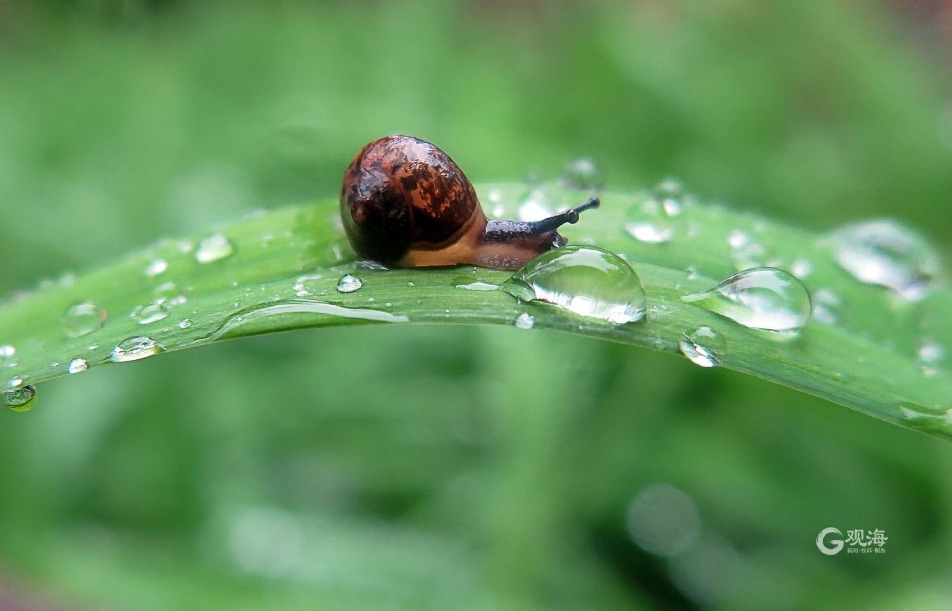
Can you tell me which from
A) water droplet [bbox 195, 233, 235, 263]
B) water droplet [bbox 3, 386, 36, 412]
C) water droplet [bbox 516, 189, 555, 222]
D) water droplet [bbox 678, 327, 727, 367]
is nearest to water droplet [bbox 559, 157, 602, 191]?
water droplet [bbox 516, 189, 555, 222]

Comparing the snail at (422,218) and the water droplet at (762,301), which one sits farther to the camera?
the snail at (422,218)

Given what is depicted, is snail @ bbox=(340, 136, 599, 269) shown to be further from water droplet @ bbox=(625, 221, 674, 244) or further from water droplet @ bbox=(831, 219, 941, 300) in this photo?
water droplet @ bbox=(831, 219, 941, 300)

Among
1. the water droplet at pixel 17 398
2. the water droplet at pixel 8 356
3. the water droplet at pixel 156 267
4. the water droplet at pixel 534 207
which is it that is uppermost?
the water droplet at pixel 534 207

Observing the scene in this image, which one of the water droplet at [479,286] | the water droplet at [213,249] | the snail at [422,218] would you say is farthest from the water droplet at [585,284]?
the water droplet at [213,249]

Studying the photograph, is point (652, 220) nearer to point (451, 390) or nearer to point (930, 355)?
point (930, 355)

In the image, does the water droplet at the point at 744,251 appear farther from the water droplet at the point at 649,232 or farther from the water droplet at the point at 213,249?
the water droplet at the point at 213,249

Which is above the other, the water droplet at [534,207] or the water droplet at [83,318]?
the water droplet at [534,207]

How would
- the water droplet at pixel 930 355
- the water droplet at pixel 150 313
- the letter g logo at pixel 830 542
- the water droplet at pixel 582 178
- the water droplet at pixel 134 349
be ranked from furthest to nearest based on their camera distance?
1. the letter g logo at pixel 830 542
2. the water droplet at pixel 582 178
3. the water droplet at pixel 930 355
4. the water droplet at pixel 150 313
5. the water droplet at pixel 134 349

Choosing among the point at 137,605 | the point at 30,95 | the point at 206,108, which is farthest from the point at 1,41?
the point at 137,605

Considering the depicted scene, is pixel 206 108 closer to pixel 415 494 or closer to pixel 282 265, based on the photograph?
pixel 415 494
